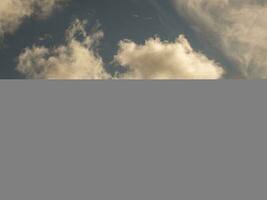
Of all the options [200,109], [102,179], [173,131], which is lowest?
[102,179]

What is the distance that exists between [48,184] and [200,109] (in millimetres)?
8022

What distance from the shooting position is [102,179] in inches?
674

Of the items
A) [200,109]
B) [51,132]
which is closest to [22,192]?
[51,132]

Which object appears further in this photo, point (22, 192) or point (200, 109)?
point (200, 109)

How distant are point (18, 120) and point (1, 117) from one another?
802 millimetres

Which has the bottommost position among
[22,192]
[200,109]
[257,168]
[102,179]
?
[22,192]

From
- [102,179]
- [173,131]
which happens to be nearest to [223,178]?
[173,131]

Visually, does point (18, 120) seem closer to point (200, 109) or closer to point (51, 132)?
point (51, 132)

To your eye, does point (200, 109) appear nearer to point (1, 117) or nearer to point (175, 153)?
point (175, 153)

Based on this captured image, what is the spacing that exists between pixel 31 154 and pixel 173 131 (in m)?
6.81

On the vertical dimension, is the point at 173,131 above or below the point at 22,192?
above

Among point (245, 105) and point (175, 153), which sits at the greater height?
point (245, 105)

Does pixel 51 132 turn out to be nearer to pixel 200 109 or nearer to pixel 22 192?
Result: pixel 22 192

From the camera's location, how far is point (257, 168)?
16.9 m
